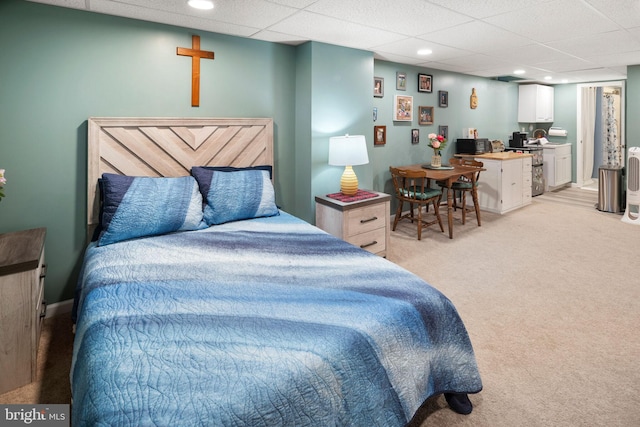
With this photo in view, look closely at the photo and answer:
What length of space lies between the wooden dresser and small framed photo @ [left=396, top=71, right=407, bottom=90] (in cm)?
455

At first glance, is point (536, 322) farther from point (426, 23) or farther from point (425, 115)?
point (425, 115)

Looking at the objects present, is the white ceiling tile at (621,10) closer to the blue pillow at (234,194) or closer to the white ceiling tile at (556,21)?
the white ceiling tile at (556,21)

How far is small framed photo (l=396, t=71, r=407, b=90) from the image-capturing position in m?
5.17

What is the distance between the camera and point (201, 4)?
105 inches

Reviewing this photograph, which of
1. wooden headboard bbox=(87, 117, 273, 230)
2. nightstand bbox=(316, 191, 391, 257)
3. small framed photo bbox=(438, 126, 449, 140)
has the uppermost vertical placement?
small framed photo bbox=(438, 126, 449, 140)

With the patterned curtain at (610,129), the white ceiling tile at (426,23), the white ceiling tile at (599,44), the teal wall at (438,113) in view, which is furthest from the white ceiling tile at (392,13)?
the patterned curtain at (610,129)

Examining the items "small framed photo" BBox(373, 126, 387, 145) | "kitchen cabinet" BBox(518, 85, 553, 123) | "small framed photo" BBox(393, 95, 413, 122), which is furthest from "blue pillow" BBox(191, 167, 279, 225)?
"kitchen cabinet" BBox(518, 85, 553, 123)

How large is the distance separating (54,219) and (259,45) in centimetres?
233

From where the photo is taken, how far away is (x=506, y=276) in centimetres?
350

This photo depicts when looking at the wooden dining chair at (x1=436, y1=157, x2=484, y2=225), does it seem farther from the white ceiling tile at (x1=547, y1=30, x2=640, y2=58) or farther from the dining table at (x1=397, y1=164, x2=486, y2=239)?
the white ceiling tile at (x1=547, y1=30, x2=640, y2=58)

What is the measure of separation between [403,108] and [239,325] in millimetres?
4578

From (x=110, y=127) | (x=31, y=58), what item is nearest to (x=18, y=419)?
(x=110, y=127)

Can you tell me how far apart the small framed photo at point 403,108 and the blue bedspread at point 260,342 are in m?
3.53

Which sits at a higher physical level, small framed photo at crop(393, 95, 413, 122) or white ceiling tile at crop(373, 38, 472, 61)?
white ceiling tile at crop(373, 38, 472, 61)
